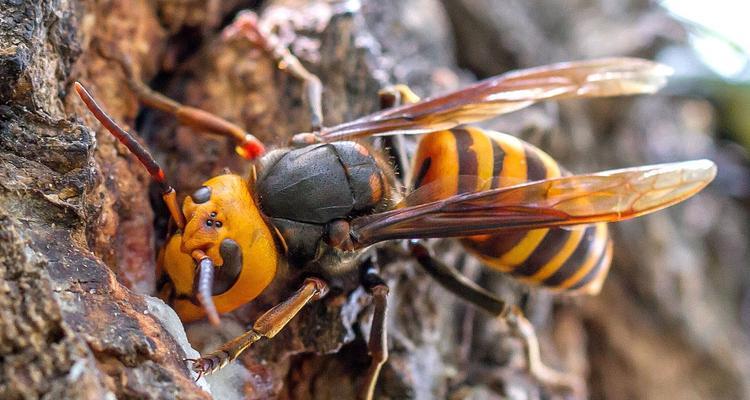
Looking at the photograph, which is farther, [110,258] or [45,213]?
[110,258]

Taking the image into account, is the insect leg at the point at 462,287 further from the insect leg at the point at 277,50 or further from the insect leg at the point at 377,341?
the insect leg at the point at 277,50

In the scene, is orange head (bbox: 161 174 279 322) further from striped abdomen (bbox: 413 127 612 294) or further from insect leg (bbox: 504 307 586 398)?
insect leg (bbox: 504 307 586 398)

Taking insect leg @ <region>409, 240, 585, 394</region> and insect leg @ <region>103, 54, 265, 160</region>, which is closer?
insect leg @ <region>103, 54, 265, 160</region>

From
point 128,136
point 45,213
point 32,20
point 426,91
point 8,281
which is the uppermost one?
point 426,91

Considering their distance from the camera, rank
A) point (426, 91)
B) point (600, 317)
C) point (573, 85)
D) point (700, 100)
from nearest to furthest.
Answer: point (573, 85)
point (426, 91)
point (600, 317)
point (700, 100)

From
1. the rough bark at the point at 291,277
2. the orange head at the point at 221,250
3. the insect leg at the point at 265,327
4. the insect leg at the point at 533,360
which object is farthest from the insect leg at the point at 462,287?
the orange head at the point at 221,250

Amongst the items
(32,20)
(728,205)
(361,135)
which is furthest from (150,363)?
(728,205)

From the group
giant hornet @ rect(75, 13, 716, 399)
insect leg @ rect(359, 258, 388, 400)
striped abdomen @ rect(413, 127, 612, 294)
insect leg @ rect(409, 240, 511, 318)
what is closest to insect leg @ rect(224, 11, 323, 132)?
giant hornet @ rect(75, 13, 716, 399)

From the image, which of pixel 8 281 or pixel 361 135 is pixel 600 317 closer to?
pixel 361 135

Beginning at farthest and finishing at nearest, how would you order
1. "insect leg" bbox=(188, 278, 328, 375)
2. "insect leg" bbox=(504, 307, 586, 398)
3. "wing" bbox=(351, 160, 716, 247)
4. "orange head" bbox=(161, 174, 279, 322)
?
"insect leg" bbox=(504, 307, 586, 398) → "wing" bbox=(351, 160, 716, 247) → "orange head" bbox=(161, 174, 279, 322) → "insect leg" bbox=(188, 278, 328, 375)
